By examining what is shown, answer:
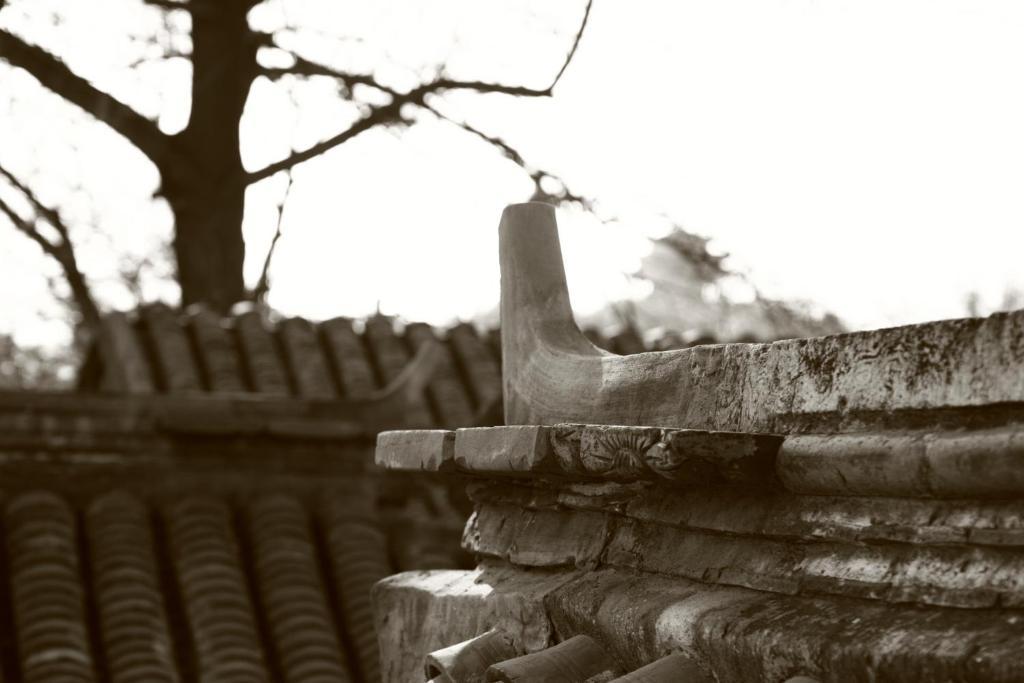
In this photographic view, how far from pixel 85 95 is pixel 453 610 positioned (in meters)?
6.03

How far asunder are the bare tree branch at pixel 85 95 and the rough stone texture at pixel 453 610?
5453 mm

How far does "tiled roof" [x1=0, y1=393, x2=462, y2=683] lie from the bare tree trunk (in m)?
3.37

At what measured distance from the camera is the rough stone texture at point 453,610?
1943 millimetres

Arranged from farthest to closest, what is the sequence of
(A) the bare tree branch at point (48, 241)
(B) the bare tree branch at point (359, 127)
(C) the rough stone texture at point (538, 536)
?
(A) the bare tree branch at point (48, 241)
(B) the bare tree branch at point (359, 127)
(C) the rough stone texture at point (538, 536)

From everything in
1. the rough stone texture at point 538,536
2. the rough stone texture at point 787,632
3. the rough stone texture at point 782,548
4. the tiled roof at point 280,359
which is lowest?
the rough stone texture at point 787,632

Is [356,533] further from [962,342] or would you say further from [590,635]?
[962,342]

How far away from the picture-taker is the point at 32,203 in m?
9.13

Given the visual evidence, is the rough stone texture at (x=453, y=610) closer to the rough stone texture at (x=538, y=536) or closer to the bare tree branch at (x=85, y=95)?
the rough stone texture at (x=538, y=536)

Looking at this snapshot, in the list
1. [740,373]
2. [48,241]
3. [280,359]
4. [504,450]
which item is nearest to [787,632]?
[740,373]

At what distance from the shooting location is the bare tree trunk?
7.46 m

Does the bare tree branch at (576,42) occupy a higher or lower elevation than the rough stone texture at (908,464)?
higher

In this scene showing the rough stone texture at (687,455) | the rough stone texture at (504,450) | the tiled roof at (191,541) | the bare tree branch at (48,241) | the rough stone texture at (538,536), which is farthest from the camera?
the bare tree branch at (48,241)

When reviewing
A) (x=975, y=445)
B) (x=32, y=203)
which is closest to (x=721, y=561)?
(x=975, y=445)

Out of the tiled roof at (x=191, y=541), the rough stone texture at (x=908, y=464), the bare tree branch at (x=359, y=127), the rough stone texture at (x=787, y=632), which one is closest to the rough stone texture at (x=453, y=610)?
the rough stone texture at (x=787, y=632)
